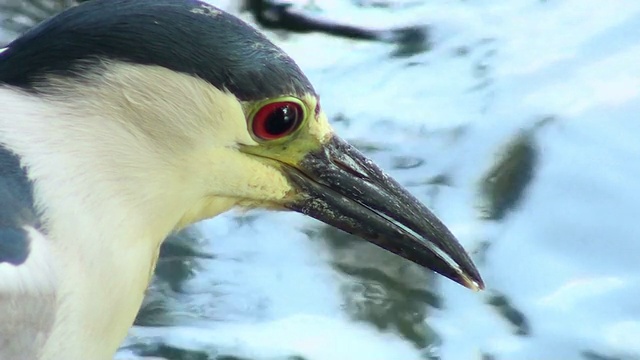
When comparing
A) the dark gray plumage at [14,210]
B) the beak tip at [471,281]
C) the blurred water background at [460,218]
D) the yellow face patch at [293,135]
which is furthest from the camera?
the blurred water background at [460,218]

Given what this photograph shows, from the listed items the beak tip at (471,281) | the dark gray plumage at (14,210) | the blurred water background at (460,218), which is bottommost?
the dark gray plumage at (14,210)

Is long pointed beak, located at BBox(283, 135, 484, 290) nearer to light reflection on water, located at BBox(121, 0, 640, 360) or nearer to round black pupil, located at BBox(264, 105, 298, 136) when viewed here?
round black pupil, located at BBox(264, 105, 298, 136)

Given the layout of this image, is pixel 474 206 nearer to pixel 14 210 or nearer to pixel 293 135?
pixel 293 135

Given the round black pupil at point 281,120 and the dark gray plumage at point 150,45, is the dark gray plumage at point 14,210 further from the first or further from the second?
the round black pupil at point 281,120

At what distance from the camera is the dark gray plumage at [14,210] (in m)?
1.31

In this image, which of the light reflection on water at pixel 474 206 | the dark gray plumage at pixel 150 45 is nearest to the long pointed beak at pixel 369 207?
the dark gray plumage at pixel 150 45

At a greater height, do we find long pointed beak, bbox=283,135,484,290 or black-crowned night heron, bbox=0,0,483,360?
long pointed beak, bbox=283,135,484,290

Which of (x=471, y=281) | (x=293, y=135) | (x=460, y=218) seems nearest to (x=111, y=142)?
(x=293, y=135)

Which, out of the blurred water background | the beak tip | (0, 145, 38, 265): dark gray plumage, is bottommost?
(0, 145, 38, 265): dark gray plumage

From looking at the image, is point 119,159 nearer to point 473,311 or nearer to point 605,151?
point 473,311

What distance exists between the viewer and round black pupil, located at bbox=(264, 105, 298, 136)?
1.47 metres

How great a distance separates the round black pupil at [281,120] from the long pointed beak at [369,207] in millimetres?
77

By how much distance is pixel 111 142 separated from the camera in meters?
1.41

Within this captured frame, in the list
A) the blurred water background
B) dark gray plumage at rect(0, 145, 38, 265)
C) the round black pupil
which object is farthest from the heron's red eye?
the blurred water background
